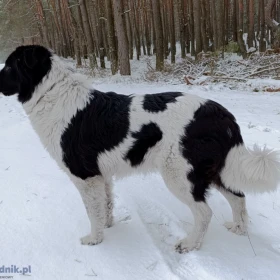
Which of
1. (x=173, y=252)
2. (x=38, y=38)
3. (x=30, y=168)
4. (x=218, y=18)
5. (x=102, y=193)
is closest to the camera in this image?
(x=173, y=252)

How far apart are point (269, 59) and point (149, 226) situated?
12.0m

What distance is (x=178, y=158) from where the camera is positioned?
238 cm

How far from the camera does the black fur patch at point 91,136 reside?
2.49 m

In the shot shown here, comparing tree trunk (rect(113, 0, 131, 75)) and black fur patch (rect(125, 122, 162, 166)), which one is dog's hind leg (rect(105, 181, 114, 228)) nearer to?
black fur patch (rect(125, 122, 162, 166))

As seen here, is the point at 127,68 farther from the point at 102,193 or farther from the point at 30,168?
the point at 102,193

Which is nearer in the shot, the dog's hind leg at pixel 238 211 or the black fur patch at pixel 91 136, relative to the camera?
the black fur patch at pixel 91 136

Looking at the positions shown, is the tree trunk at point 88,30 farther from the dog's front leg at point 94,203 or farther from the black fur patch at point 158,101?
the dog's front leg at point 94,203

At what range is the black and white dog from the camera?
239 centimetres

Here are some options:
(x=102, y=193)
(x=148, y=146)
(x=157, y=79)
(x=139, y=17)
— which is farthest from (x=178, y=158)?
(x=139, y=17)

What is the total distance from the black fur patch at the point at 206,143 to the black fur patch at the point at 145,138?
24 centimetres

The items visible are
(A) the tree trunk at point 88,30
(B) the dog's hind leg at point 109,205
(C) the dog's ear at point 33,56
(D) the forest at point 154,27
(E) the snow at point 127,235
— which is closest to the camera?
(E) the snow at point 127,235

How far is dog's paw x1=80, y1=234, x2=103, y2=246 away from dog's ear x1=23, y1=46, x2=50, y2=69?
1698 millimetres

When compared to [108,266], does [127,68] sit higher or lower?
lower

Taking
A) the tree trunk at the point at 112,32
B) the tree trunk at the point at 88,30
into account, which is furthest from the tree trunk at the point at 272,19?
the tree trunk at the point at 88,30
